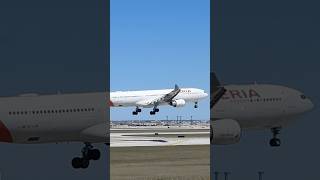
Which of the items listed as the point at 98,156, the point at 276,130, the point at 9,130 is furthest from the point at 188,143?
the point at 9,130

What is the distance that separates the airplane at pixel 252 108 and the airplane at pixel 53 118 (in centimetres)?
465

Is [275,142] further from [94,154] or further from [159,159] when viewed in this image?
[94,154]

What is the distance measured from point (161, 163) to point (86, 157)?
9.67ft

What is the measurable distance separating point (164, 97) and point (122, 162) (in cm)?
2219

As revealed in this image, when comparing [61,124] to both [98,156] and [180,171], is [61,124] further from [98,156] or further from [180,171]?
[180,171]

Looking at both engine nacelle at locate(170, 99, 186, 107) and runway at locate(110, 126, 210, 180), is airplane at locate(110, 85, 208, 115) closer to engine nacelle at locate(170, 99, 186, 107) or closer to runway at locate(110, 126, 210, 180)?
engine nacelle at locate(170, 99, 186, 107)

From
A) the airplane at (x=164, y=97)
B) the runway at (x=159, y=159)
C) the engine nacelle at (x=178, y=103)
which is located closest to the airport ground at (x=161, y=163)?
the runway at (x=159, y=159)

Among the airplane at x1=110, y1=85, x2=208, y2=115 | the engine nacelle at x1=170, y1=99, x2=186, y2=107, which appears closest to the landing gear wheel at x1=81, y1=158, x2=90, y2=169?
the airplane at x1=110, y1=85, x2=208, y2=115

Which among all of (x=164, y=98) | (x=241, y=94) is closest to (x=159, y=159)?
(x=241, y=94)

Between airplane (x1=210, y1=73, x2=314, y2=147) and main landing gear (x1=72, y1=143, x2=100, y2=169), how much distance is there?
4628 mm

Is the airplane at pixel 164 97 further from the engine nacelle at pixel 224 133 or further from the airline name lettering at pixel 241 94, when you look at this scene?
the engine nacelle at pixel 224 133

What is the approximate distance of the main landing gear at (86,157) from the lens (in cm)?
1963

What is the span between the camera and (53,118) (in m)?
19.7

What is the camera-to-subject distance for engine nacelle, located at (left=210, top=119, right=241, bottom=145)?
20281mm
